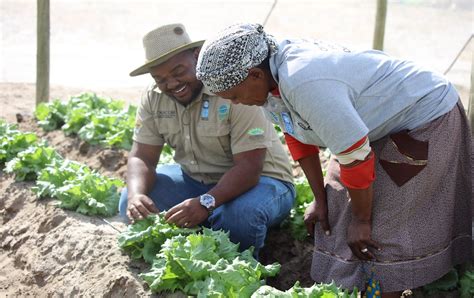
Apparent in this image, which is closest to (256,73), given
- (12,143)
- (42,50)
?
(12,143)

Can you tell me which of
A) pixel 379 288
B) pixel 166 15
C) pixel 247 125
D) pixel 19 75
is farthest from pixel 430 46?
pixel 379 288

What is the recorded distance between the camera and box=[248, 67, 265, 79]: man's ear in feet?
11.7

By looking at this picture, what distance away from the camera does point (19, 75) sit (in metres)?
10.6

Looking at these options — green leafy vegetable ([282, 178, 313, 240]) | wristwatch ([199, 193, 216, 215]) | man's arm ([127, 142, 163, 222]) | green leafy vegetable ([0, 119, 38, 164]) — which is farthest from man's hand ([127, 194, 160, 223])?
green leafy vegetable ([0, 119, 38, 164])

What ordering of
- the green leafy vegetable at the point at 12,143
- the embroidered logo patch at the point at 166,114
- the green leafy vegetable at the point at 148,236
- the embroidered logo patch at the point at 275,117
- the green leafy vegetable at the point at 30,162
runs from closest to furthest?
the embroidered logo patch at the point at 275,117 → the green leafy vegetable at the point at 148,236 → the embroidered logo patch at the point at 166,114 → the green leafy vegetable at the point at 30,162 → the green leafy vegetable at the point at 12,143

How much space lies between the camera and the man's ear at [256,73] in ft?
11.7

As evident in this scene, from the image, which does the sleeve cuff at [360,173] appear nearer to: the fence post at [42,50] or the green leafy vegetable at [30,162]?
the green leafy vegetable at [30,162]

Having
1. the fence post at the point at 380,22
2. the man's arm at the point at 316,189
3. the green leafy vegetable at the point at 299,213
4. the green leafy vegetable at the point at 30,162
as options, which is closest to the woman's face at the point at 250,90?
the man's arm at the point at 316,189

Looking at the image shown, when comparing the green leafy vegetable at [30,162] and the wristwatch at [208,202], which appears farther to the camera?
the green leafy vegetable at [30,162]

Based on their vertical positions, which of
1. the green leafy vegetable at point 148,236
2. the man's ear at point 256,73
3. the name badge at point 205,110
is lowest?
the green leafy vegetable at point 148,236

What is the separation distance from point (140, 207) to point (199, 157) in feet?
1.96

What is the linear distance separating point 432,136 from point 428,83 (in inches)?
9.9

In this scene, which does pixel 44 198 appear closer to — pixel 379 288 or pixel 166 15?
pixel 379 288

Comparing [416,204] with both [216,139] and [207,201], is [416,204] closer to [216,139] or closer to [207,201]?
[207,201]
